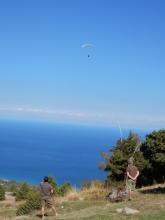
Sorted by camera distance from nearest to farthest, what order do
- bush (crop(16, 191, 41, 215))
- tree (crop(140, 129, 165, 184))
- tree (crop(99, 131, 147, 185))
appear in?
bush (crop(16, 191, 41, 215))
tree (crop(140, 129, 165, 184))
tree (crop(99, 131, 147, 185))

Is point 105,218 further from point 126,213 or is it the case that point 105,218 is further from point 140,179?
point 140,179

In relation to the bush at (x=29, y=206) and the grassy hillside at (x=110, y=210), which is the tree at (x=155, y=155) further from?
the bush at (x=29, y=206)

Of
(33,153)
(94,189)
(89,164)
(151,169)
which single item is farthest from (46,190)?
(33,153)

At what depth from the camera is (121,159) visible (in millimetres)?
31703

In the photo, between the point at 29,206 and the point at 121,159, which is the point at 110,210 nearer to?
the point at 29,206

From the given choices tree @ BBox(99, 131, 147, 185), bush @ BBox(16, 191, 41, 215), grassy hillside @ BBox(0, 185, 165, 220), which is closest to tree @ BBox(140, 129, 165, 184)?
tree @ BBox(99, 131, 147, 185)

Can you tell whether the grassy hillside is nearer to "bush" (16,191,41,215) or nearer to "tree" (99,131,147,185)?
"bush" (16,191,41,215)

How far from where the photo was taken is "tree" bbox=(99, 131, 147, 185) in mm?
30694

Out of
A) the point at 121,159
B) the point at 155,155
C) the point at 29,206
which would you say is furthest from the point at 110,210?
the point at 121,159

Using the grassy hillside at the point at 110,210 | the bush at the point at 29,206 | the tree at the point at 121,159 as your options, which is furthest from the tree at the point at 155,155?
the bush at the point at 29,206

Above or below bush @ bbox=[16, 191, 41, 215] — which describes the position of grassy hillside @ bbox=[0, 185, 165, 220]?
above

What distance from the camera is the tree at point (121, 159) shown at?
30.7 m

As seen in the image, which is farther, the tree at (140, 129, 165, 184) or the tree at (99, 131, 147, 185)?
the tree at (99, 131, 147, 185)

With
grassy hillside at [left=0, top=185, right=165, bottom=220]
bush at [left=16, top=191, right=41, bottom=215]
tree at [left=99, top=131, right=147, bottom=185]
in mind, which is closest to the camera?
grassy hillside at [left=0, top=185, right=165, bottom=220]
